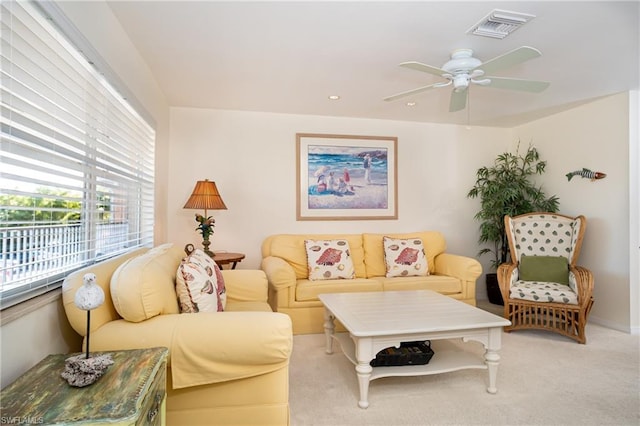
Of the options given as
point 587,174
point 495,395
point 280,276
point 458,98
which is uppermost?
point 458,98

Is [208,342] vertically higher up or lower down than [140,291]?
Answer: lower down

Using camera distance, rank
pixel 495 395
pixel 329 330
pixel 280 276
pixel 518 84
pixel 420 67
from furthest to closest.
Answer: pixel 280 276, pixel 329 330, pixel 518 84, pixel 420 67, pixel 495 395

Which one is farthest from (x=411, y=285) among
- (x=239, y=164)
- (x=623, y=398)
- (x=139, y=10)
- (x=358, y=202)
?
(x=139, y=10)

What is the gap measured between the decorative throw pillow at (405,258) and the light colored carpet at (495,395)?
1.07 meters

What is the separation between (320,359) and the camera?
275cm

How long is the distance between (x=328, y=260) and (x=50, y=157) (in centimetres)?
269

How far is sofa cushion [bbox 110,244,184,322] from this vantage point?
4.98ft

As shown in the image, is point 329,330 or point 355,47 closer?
point 355,47

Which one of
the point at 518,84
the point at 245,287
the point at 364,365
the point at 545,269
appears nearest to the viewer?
the point at 364,365

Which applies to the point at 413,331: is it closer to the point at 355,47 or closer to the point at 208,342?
the point at 208,342

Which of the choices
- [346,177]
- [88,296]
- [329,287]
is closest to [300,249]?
[329,287]

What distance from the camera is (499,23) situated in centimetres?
219

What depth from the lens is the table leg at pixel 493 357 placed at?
2.20 meters

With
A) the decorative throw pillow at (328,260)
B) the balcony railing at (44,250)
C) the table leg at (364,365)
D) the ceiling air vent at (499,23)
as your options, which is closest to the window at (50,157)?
the balcony railing at (44,250)
